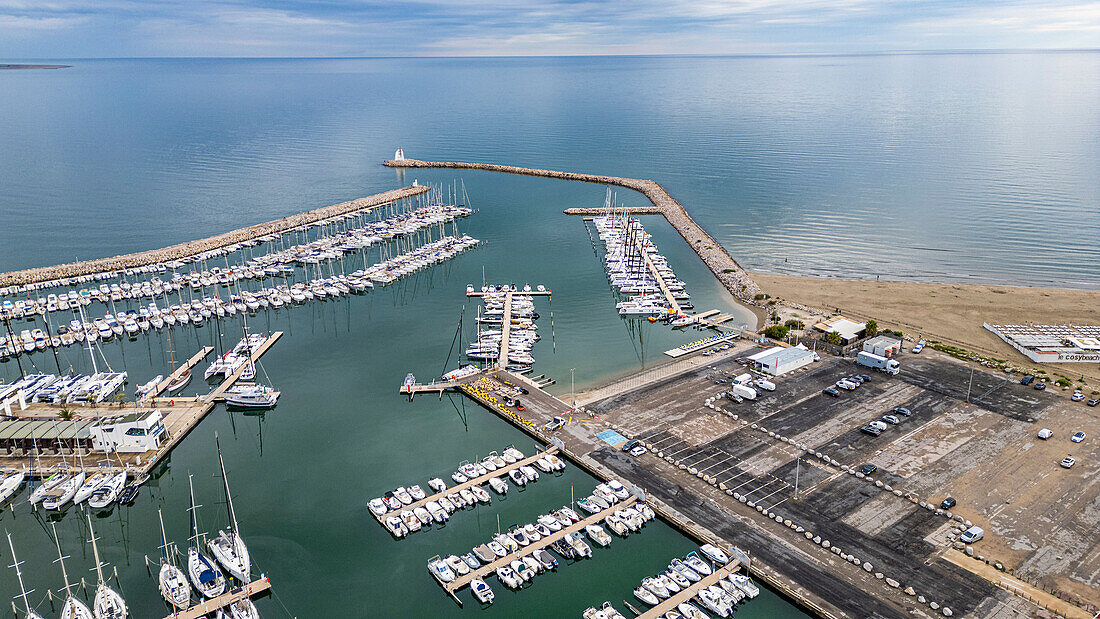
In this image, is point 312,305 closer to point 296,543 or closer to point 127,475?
point 127,475

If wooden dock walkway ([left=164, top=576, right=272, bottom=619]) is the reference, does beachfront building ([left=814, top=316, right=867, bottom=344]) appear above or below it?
above

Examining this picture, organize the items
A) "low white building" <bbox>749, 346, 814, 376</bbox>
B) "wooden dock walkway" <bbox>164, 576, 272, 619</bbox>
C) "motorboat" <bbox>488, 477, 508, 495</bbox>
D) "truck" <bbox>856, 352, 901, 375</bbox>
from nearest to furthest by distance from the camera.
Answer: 1. "wooden dock walkway" <bbox>164, 576, 272, 619</bbox>
2. "motorboat" <bbox>488, 477, 508, 495</bbox>
3. "truck" <bbox>856, 352, 901, 375</bbox>
4. "low white building" <bbox>749, 346, 814, 376</bbox>

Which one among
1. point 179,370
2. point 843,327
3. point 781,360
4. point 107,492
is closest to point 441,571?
point 107,492

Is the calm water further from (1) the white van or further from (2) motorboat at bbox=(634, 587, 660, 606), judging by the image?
(1) the white van

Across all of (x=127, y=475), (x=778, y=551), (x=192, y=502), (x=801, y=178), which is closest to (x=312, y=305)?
(x=127, y=475)

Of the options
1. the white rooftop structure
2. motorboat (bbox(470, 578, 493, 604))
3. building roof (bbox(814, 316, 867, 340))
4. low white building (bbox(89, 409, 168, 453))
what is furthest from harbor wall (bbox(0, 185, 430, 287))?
the white rooftop structure
